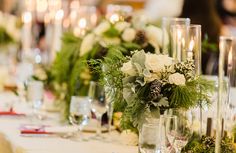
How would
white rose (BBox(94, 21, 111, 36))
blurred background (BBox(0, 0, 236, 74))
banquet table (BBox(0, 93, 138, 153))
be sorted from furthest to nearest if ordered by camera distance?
blurred background (BBox(0, 0, 236, 74)), white rose (BBox(94, 21, 111, 36)), banquet table (BBox(0, 93, 138, 153))

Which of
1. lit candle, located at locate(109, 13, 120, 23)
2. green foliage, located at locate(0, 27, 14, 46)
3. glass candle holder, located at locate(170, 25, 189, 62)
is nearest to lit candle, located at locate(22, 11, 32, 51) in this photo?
green foliage, located at locate(0, 27, 14, 46)

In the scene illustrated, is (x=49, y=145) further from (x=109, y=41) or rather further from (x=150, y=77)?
(x=109, y=41)

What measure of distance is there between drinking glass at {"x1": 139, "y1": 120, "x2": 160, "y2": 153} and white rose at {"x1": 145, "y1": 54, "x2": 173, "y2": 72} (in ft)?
0.67

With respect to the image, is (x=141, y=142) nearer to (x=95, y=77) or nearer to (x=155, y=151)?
(x=155, y=151)

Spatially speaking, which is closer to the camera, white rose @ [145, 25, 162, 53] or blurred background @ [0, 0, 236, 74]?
white rose @ [145, 25, 162, 53]

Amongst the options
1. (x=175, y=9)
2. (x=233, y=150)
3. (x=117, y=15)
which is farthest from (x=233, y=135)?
(x=175, y=9)

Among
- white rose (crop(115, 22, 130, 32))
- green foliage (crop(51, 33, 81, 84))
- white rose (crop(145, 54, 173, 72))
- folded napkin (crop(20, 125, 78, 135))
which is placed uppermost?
white rose (crop(115, 22, 130, 32))

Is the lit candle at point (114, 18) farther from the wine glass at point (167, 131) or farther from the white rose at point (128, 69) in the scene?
the wine glass at point (167, 131)

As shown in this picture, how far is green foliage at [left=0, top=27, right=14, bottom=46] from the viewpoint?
592 cm

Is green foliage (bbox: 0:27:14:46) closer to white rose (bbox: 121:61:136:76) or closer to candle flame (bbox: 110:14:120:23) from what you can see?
candle flame (bbox: 110:14:120:23)

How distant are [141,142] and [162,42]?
37.5 inches

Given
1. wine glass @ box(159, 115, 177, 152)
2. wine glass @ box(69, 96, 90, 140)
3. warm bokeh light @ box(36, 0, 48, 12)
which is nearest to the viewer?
wine glass @ box(159, 115, 177, 152)

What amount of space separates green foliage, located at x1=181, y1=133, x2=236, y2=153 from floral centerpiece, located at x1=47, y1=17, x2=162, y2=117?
60cm

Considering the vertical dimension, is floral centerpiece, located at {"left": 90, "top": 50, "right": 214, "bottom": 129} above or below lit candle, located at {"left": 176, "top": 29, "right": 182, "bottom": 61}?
below
